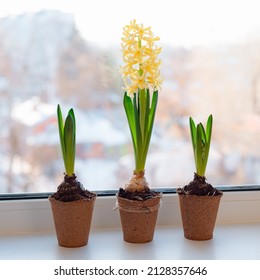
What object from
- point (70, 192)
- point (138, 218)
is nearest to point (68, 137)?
point (70, 192)

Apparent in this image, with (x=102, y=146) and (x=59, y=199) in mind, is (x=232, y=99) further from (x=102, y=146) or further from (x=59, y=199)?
(x=59, y=199)

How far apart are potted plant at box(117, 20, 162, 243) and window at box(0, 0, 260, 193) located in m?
0.17

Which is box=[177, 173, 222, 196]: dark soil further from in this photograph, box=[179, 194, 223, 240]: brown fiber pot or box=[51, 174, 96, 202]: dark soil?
box=[51, 174, 96, 202]: dark soil

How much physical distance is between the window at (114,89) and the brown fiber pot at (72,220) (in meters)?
0.19

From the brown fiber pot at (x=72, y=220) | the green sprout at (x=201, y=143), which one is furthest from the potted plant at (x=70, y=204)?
the green sprout at (x=201, y=143)

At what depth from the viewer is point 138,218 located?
3.46 ft

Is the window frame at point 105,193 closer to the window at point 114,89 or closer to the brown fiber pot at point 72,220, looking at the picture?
the window at point 114,89

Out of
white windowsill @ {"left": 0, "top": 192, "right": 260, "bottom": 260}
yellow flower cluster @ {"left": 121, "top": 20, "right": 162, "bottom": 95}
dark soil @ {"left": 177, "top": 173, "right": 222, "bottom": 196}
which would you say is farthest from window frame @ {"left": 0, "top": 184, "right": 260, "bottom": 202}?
yellow flower cluster @ {"left": 121, "top": 20, "right": 162, "bottom": 95}

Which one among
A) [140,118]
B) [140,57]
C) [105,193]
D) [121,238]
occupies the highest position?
[140,57]

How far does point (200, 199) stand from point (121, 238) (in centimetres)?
18

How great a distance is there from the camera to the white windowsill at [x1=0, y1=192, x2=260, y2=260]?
1.01 m

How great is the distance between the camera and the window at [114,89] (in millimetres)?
1218

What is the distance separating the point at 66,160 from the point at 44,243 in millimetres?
175

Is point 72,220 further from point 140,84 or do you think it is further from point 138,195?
point 140,84
